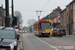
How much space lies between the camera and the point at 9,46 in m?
8.45

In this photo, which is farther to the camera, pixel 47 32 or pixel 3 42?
pixel 47 32

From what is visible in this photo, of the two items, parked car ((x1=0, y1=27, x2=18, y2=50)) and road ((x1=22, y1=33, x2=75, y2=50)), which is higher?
parked car ((x1=0, y1=27, x2=18, y2=50))

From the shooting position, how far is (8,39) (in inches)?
369

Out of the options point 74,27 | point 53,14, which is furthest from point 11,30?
point 53,14

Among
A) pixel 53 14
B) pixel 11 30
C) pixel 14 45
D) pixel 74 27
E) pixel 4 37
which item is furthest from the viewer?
pixel 53 14

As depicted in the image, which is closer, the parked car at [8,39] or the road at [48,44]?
the parked car at [8,39]

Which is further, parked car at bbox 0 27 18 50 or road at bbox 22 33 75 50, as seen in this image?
road at bbox 22 33 75 50

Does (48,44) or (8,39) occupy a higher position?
(8,39)

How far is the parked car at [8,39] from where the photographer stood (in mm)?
8438

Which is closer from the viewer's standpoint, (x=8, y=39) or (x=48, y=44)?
(x=8, y=39)

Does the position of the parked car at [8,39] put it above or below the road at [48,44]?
above

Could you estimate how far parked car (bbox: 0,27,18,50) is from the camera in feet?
27.7

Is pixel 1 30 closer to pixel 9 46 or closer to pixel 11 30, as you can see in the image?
pixel 11 30

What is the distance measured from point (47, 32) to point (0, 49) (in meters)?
23.3
